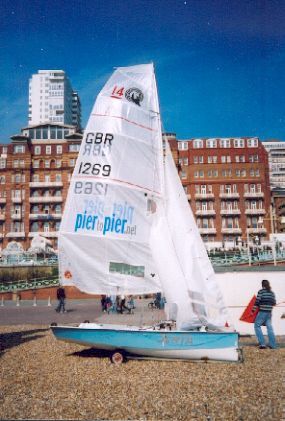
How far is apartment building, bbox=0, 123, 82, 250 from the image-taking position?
67688 millimetres

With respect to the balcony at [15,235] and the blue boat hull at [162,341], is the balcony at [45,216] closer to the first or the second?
the balcony at [15,235]

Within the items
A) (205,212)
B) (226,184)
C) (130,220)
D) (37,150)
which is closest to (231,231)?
(205,212)

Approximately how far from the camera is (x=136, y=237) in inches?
Answer: 452

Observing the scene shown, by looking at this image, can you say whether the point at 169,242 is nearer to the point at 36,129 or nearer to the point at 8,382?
the point at 8,382

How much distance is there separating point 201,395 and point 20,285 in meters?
37.9

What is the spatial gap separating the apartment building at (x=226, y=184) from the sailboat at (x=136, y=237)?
57750mm

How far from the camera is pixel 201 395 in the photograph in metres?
7.78

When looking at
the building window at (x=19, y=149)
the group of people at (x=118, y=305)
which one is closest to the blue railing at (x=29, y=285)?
the group of people at (x=118, y=305)

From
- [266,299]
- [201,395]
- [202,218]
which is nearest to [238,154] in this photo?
[202,218]

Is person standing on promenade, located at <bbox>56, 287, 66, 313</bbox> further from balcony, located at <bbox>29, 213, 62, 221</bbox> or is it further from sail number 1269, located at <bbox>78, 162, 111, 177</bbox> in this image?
balcony, located at <bbox>29, 213, 62, 221</bbox>

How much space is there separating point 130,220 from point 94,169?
71.4 inches

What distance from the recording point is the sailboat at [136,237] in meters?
10.5

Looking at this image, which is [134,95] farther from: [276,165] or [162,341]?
[276,165]

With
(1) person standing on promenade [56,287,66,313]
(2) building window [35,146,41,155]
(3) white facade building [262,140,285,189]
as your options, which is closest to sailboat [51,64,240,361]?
(1) person standing on promenade [56,287,66,313]
